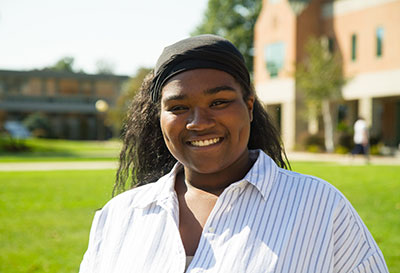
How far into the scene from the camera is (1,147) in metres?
26.4

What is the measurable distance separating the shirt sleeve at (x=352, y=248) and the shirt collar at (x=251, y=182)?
0.90ft

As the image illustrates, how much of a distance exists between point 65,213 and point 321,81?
19930 millimetres

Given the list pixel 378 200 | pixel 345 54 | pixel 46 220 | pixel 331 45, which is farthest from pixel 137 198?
pixel 331 45

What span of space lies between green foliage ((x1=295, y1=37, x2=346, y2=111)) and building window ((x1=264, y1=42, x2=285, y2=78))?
9.17 feet

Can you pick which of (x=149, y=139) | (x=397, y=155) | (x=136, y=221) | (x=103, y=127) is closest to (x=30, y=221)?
(x=149, y=139)

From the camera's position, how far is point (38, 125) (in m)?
46.9

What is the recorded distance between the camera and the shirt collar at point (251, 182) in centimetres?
181

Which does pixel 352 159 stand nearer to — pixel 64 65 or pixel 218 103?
pixel 218 103

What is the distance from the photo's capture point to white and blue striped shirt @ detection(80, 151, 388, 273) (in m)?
1.68

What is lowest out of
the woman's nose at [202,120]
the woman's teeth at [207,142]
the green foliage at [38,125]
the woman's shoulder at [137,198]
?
the green foliage at [38,125]

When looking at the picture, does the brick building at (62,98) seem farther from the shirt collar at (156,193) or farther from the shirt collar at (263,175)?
the shirt collar at (263,175)

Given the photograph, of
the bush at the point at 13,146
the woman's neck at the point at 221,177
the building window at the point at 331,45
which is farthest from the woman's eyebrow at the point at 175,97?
the building window at the point at 331,45

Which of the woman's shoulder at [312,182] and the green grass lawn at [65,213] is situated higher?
the woman's shoulder at [312,182]

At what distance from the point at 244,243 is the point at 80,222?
18.2ft
